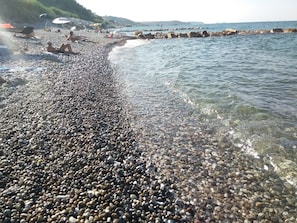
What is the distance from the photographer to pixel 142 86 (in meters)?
16.7

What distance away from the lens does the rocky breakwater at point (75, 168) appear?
519cm

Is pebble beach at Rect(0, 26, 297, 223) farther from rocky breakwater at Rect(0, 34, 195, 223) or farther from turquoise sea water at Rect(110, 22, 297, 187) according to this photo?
turquoise sea water at Rect(110, 22, 297, 187)

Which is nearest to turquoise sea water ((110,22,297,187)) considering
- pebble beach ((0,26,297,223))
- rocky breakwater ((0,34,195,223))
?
pebble beach ((0,26,297,223))

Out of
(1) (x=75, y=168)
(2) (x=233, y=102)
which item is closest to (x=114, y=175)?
(1) (x=75, y=168)

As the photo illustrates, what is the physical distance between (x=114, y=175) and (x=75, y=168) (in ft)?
3.39

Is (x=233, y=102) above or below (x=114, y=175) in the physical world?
below

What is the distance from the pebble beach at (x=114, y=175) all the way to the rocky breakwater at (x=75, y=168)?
0.02m

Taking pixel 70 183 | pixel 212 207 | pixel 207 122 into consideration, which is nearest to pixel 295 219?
pixel 212 207

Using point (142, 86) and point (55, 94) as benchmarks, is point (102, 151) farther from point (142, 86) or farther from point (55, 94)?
point (142, 86)

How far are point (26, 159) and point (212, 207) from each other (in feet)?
15.5

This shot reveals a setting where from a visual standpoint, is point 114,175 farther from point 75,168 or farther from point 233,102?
point 233,102

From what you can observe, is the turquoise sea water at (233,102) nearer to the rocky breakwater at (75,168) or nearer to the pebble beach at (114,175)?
the pebble beach at (114,175)

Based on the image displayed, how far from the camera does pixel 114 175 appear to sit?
6355 millimetres

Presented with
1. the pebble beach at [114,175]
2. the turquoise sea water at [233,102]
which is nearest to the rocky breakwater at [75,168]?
the pebble beach at [114,175]
